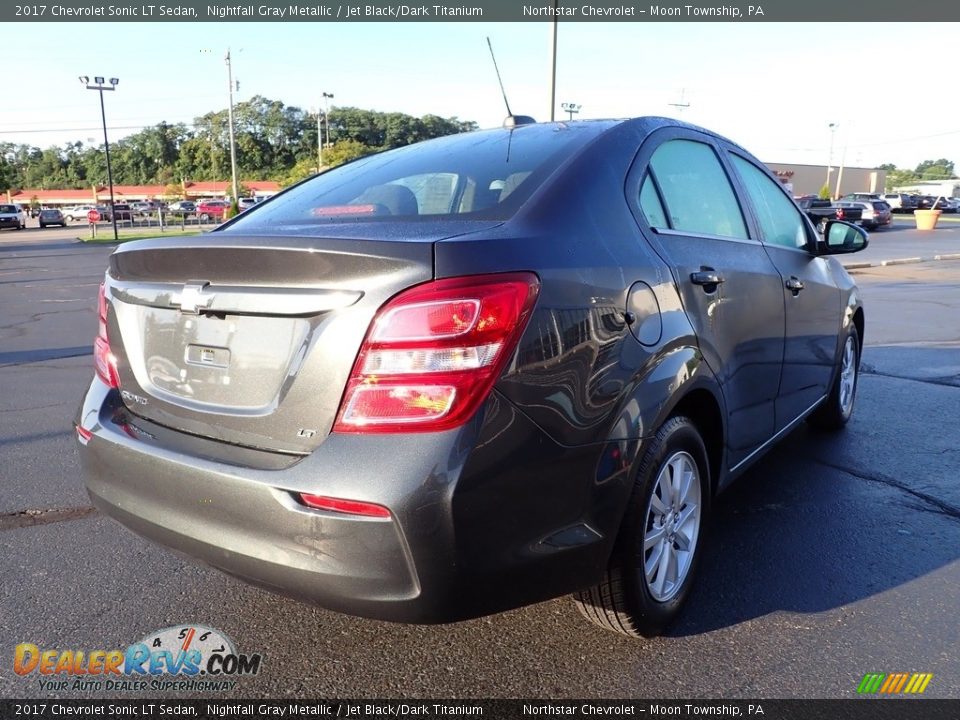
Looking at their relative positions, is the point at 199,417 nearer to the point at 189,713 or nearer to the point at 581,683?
the point at 189,713

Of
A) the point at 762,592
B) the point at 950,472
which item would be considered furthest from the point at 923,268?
the point at 762,592

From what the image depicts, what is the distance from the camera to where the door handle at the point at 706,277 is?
270 centimetres

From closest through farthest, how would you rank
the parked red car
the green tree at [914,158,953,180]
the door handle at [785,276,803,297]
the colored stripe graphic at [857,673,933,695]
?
the colored stripe graphic at [857,673,933,695] < the door handle at [785,276,803,297] < the parked red car < the green tree at [914,158,953,180]

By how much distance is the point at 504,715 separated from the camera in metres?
2.22

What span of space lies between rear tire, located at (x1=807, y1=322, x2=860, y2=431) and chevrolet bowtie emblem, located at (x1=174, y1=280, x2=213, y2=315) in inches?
144

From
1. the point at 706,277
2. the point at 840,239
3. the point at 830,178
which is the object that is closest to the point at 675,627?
the point at 706,277

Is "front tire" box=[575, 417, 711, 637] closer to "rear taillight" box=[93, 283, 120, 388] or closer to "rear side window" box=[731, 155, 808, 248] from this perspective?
"rear side window" box=[731, 155, 808, 248]

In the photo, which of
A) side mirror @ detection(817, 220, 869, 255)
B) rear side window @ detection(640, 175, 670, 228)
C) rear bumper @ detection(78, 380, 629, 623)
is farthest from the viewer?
side mirror @ detection(817, 220, 869, 255)

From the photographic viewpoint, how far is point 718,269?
9.53ft

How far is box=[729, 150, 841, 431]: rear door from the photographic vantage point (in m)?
3.58

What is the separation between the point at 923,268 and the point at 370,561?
1967 cm

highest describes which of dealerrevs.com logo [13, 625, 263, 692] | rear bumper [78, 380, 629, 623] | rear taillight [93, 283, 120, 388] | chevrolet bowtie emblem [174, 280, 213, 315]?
chevrolet bowtie emblem [174, 280, 213, 315]

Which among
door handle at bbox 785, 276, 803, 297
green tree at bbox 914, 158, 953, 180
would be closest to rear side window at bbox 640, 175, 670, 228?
door handle at bbox 785, 276, 803, 297

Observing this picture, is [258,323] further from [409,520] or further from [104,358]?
[104,358]
